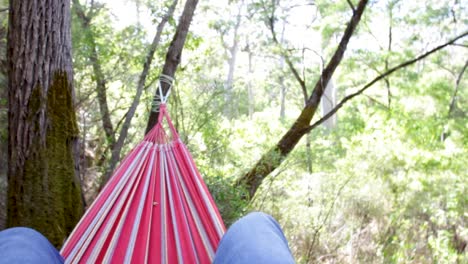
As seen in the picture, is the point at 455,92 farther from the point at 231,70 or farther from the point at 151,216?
the point at 151,216

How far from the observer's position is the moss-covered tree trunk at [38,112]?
6.13 feet

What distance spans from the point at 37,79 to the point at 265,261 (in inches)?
46.3

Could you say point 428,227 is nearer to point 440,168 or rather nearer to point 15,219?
point 440,168

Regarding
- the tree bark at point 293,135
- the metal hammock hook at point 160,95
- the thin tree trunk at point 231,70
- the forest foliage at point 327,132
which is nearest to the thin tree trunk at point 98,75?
the forest foliage at point 327,132

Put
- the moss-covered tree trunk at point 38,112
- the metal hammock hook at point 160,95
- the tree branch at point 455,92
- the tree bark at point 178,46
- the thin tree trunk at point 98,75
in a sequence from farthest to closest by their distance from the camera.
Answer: the tree branch at point 455,92
the thin tree trunk at point 98,75
the tree bark at point 178,46
the metal hammock hook at point 160,95
the moss-covered tree trunk at point 38,112

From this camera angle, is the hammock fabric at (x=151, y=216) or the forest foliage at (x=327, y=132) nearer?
the hammock fabric at (x=151, y=216)

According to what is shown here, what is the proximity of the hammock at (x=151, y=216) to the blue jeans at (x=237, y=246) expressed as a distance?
187 mm

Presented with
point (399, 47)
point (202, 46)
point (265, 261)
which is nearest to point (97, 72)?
point (202, 46)

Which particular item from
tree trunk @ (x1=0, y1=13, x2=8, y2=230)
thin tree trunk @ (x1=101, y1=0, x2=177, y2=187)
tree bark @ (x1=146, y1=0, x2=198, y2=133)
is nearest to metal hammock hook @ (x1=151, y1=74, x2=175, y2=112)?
tree bark @ (x1=146, y1=0, x2=198, y2=133)

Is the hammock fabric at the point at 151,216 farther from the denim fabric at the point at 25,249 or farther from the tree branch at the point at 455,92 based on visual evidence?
the tree branch at the point at 455,92

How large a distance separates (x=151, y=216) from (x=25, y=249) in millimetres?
521

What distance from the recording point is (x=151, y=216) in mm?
1712

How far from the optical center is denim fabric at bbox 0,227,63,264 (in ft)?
3.85

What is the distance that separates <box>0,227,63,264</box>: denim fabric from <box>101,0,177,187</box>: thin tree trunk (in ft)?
4.75
